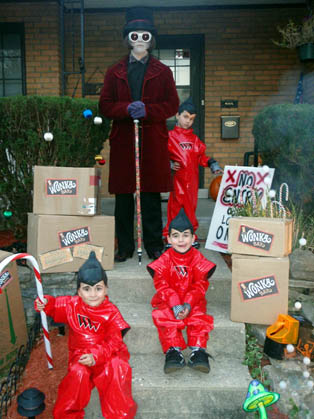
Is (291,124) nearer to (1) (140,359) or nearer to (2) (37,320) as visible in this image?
(1) (140,359)

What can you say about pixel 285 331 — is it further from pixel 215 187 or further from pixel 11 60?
pixel 11 60

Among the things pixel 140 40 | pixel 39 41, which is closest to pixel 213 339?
pixel 140 40

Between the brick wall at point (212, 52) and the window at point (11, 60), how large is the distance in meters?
0.19

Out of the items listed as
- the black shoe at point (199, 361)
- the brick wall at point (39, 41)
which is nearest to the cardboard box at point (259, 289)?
the black shoe at point (199, 361)

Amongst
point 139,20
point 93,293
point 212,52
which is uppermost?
point 212,52

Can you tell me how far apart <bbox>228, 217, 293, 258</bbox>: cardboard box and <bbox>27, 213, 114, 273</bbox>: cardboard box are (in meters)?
1.06

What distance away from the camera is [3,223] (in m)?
4.48

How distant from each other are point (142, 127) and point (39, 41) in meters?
3.98

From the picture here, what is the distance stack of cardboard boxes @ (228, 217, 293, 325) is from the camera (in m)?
3.03

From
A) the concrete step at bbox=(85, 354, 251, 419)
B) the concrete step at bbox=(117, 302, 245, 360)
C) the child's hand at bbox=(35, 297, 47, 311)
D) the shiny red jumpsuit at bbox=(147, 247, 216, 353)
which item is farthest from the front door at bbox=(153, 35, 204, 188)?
the child's hand at bbox=(35, 297, 47, 311)

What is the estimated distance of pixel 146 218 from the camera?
12.5ft

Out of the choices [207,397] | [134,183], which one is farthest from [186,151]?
[207,397]

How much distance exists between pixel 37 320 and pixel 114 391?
1.26 meters

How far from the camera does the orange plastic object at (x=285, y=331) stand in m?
2.87
